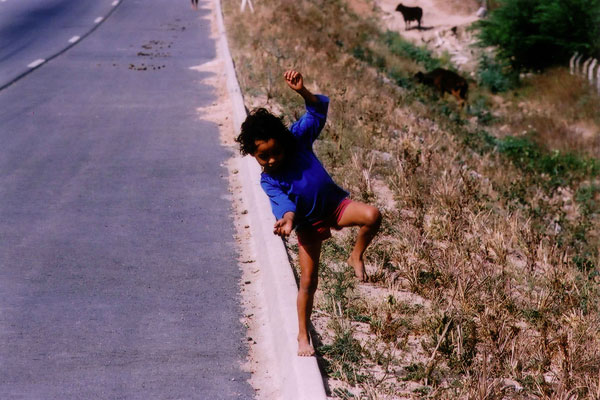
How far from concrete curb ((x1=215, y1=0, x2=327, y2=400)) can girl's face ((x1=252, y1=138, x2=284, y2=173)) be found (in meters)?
1.13

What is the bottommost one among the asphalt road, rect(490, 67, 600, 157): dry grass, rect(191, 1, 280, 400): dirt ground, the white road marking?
rect(490, 67, 600, 157): dry grass

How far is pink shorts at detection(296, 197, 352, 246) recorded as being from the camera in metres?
4.26

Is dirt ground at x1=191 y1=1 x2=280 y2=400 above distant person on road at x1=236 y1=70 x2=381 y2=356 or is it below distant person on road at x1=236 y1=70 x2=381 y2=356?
below

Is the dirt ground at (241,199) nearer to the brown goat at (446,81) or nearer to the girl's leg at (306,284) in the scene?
the girl's leg at (306,284)

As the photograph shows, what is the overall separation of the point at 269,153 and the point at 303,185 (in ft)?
0.96

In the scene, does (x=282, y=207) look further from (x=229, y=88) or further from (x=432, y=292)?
(x=229, y=88)

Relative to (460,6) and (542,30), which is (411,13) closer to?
(460,6)

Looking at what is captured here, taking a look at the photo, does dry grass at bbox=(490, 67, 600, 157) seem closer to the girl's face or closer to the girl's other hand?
the girl's face

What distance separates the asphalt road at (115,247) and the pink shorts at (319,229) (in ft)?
3.24

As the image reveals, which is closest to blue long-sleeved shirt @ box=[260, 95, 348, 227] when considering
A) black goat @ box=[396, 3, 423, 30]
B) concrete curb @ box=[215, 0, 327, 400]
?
concrete curb @ box=[215, 0, 327, 400]

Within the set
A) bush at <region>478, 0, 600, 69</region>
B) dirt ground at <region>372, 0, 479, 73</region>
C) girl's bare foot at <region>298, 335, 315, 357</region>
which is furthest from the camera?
dirt ground at <region>372, 0, 479, 73</region>

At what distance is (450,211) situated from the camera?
23.6 feet

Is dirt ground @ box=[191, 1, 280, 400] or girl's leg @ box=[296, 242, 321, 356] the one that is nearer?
girl's leg @ box=[296, 242, 321, 356]

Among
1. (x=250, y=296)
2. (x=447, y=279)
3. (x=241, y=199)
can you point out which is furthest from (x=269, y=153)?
(x=241, y=199)
